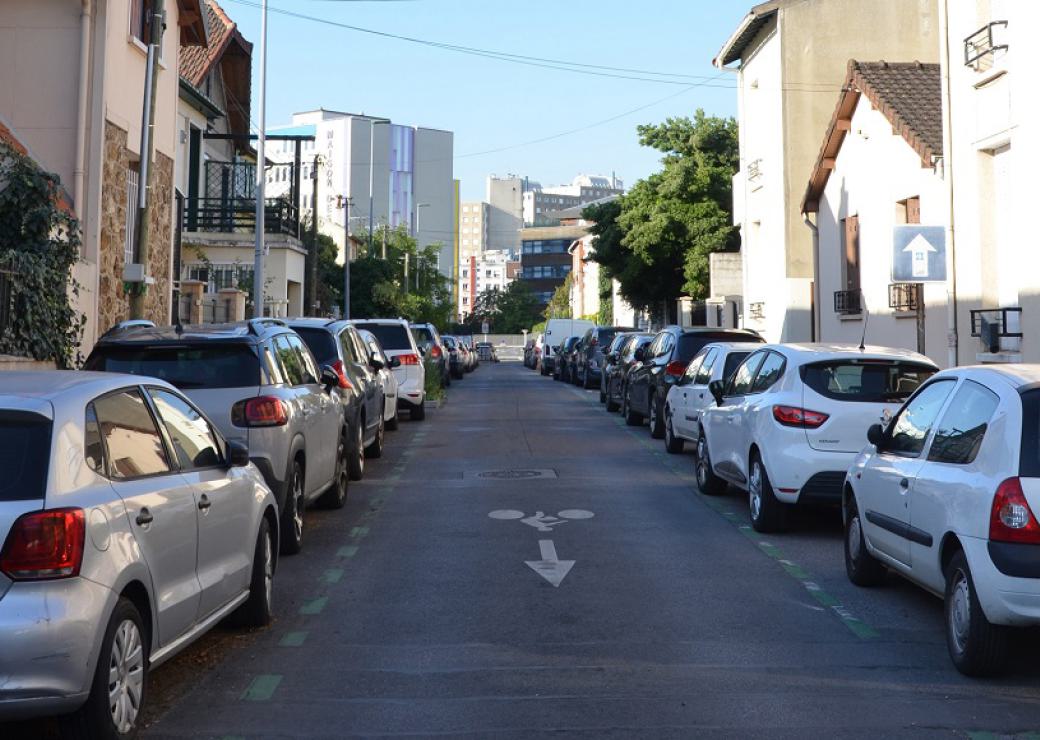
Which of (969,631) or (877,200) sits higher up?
(877,200)

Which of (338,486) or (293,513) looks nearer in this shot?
(293,513)

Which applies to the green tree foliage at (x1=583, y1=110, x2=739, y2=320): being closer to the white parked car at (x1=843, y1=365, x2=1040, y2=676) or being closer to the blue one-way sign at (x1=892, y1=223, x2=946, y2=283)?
the blue one-way sign at (x1=892, y1=223, x2=946, y2=283)

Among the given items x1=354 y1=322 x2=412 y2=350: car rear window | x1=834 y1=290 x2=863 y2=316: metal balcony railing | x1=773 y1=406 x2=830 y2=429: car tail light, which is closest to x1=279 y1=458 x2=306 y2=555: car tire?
x1=773 y1=406 x2=830 y2=429: car tail light

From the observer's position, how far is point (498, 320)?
151125 mm

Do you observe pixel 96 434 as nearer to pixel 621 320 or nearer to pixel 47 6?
pixel 47 6

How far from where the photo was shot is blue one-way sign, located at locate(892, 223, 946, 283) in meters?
15.0

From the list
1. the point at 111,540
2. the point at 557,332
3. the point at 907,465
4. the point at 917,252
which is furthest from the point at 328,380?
the point at 557,332

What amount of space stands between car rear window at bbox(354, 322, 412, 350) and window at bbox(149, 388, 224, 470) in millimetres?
14972

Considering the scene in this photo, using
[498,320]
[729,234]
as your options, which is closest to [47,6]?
[729,234]

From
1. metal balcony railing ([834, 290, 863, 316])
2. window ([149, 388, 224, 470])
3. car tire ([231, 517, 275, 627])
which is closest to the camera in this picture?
window ([149, 388, 224, 470])

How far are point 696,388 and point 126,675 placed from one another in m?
11.4

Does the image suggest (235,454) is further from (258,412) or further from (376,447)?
(376,447)

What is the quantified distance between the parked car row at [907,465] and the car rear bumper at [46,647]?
4.04m

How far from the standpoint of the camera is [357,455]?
45.8ft
